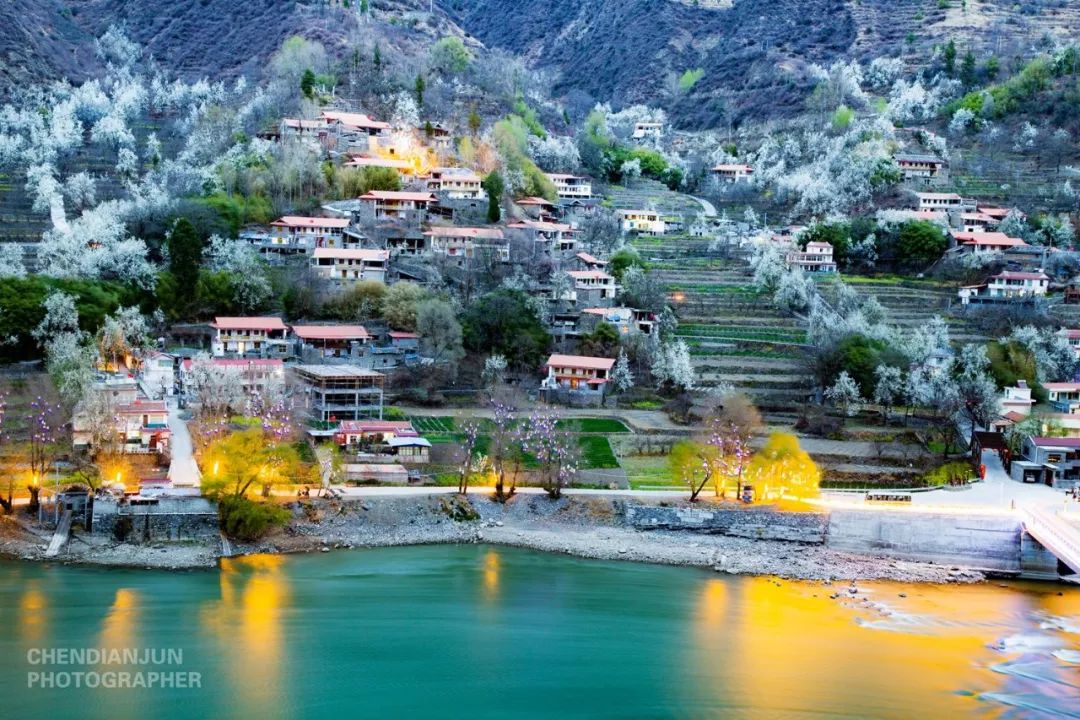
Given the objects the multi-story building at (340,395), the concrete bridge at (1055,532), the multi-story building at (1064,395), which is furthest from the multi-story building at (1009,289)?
the multi-story building at (340,395)

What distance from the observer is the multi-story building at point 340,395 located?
1198 inches

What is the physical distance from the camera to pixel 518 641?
2056cm

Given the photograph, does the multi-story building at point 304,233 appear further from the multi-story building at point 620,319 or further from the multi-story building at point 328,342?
the multi-story building at point 620,319

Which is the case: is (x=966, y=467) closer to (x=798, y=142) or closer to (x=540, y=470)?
(x=540, y=470)

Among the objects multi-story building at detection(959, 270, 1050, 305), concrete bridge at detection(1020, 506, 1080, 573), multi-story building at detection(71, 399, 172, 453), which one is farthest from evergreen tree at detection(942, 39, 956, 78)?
multi-story building at detection(71, 399, 172, 453)

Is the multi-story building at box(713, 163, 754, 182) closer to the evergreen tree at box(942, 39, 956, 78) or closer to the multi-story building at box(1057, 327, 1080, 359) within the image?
the evergreen tree at box(942, 39, 956, 78)

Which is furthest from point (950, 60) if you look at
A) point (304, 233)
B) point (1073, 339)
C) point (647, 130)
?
point (304, 233)

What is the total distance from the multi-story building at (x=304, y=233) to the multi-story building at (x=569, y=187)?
43.1ft

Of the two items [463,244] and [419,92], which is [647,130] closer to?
[419,92]

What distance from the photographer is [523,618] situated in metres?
21.6

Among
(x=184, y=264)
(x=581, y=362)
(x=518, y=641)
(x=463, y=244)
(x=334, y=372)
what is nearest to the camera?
(x=518, y=641)

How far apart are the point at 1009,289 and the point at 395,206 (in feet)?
66.8

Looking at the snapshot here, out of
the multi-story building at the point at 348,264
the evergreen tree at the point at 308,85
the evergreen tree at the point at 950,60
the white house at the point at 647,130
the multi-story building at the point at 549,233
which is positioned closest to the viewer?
the multi-story building at the point at 348,264

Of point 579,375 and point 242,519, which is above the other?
point 579,375
